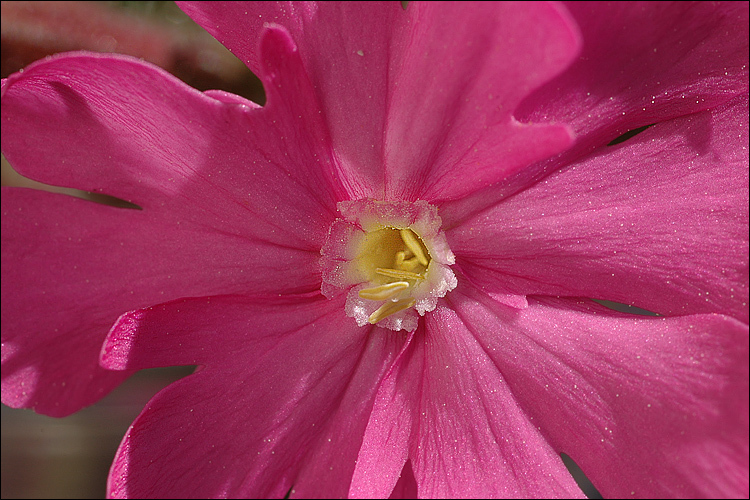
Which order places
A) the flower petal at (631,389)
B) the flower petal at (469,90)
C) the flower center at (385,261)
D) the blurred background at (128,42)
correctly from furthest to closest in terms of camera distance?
the blurred background at (128,42)
the flower center at (385,261)
the flower petal at (631,389)
the flower petal at (469,90)

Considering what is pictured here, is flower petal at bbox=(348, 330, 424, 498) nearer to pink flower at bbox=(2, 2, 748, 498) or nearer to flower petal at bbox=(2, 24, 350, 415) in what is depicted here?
pink flower at bbox=(2, 2, 748, 498)

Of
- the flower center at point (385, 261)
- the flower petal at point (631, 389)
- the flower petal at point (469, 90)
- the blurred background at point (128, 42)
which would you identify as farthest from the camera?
the blurred background at point (128, 42)

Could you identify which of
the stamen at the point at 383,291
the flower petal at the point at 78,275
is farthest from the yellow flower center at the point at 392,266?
the flower petal at the point at 78,275

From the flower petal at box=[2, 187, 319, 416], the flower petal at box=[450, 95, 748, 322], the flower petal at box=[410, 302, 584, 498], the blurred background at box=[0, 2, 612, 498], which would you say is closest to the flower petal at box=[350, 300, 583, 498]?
the flower petal at box=[410, 302, 584, 498]

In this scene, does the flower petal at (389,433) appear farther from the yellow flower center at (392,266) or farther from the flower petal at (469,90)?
the flower petal at (469,90)

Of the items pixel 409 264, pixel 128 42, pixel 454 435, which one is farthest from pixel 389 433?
pixel 128 42
